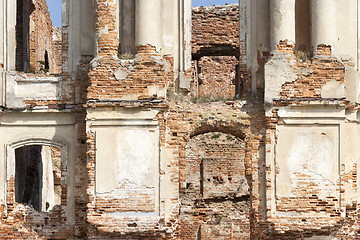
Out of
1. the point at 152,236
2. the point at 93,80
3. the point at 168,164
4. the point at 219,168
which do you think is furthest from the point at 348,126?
the point at 219,168

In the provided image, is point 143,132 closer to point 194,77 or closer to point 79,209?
point 79,209

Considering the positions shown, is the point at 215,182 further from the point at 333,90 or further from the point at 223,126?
the point at 333,90

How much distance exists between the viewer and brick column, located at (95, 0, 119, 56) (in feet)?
31.7

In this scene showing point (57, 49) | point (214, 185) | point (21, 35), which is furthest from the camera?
point (57, 49)

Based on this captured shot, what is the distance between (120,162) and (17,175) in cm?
443

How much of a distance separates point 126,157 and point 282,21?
4041 millimetres

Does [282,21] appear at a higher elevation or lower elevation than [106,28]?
higher

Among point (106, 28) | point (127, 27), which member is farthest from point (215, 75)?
point (106, 28)

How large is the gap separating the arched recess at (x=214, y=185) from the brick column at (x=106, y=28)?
621 centimetres

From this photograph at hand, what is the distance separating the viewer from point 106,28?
9680 mm

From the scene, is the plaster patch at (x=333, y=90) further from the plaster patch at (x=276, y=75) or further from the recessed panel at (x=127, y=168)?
the recessed panel at (x=127, y=168)

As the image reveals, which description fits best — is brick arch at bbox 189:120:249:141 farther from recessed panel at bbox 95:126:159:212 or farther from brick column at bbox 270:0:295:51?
brick column at bbox 270:0:295:51

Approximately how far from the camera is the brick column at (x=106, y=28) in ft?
31.7

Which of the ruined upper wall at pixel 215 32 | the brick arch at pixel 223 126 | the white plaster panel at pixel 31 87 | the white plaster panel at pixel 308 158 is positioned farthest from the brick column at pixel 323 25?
the white plaster panel at pixel 31 87
